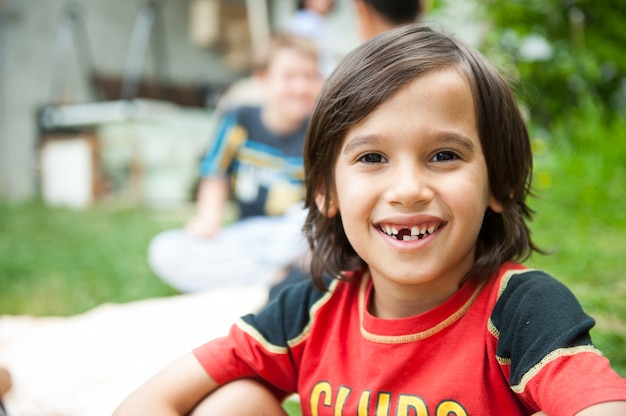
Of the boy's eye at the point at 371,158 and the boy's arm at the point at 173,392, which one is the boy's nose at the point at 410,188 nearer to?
the boy's eye at the point at 371,158

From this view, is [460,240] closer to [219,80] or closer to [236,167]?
[236,167]

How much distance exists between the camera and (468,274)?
1212mm

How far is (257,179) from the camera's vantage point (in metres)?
3.21

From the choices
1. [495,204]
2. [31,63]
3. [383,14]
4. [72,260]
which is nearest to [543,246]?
[383,14]

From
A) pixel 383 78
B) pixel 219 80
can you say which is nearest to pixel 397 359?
pixel 383 78

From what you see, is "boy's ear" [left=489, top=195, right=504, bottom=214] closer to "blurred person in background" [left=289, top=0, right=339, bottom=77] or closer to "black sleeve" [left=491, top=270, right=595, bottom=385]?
"black sleeve" [left=491, top=270, right=595, bottom=385]

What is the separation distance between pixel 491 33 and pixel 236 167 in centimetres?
246

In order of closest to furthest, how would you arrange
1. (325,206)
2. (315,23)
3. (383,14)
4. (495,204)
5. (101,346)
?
(495,204)
(325,206)
(101,346)
(383,14)
(315,23)

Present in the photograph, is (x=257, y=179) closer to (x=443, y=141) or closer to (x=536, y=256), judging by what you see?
(x=536, y=256)

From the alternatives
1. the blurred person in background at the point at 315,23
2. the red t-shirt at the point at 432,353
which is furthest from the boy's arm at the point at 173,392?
the blurred person in background at the point at 315,23

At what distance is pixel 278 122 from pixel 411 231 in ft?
6.84

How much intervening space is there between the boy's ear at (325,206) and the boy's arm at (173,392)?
1.30 ft

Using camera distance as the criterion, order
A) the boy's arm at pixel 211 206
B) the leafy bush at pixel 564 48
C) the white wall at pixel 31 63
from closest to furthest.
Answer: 1. the boy's arm at pixel 211 206
2. the leafy bush at pixel 564 48
3. the white wall at pixel 31 63

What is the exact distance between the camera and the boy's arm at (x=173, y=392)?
127 cm
